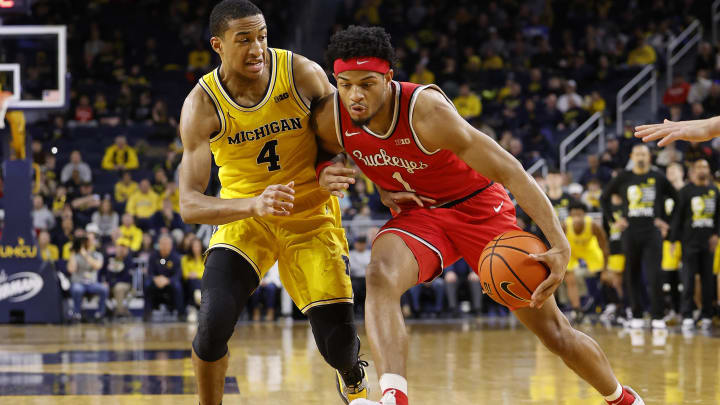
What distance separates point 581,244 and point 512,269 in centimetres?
840

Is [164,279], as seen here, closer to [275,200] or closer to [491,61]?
[491,61]

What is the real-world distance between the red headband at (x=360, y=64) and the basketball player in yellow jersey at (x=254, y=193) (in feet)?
1.70

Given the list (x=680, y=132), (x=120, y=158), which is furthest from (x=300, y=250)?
(x=120, y=158)

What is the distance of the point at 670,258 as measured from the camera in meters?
11.6

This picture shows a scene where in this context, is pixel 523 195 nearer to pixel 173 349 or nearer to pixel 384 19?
pixel 173 349

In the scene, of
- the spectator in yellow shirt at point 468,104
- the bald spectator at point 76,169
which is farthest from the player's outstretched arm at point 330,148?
the spectator in yellow shirt at point 468,104

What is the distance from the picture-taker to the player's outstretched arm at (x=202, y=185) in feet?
13.1

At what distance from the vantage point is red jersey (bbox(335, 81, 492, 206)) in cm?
420

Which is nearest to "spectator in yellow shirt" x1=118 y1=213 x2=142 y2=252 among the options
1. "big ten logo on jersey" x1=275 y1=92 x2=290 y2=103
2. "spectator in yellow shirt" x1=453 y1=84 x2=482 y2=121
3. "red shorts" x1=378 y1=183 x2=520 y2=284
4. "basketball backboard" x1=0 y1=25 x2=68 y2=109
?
"basketball backboard" x1=0 y1=25 x2=68 y2=109

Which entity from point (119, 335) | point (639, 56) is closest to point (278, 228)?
point (119, 335)

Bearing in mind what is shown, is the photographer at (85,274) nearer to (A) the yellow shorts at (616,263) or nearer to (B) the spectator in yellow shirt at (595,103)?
(A) the yellow shorts at (616,263)

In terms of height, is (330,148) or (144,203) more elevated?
(330,148)

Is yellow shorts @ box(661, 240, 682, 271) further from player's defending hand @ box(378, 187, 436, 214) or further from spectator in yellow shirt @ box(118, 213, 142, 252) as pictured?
player's defending hand @ box(378, 187, 436, 214)

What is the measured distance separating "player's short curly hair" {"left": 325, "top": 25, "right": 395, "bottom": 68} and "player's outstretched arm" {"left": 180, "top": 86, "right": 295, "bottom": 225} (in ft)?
2.11
